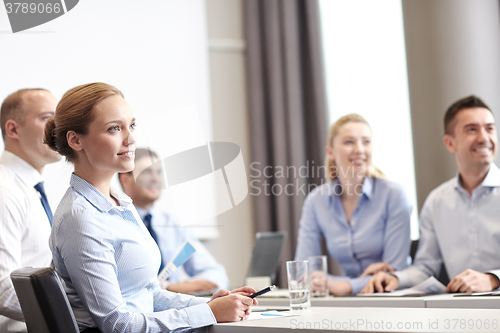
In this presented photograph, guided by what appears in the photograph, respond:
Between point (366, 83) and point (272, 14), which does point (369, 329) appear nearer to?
point (366, 83)

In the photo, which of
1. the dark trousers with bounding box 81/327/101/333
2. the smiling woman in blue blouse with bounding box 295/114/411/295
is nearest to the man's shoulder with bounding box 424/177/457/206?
the smiling woman in blue blouse with bounding box 295/114/411/295

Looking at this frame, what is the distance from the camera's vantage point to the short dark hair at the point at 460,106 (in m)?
2.29

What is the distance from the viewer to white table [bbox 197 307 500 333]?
104 centimetres

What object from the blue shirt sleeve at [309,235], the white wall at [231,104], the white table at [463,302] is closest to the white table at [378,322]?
the white table at [463,302]

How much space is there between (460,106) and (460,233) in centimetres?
59

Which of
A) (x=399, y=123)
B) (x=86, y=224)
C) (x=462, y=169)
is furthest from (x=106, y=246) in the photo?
(x=399, y=123)

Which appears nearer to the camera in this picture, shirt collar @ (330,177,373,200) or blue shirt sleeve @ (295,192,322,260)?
shirt collar @ (330,177,373,200)

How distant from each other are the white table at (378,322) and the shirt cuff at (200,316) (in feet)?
0.08

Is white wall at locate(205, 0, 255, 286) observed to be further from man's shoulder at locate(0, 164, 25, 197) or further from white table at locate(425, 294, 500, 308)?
white table at locate(425, 294, 500, 308)

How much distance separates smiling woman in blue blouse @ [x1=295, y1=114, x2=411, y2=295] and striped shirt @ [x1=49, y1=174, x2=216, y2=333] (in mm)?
1239

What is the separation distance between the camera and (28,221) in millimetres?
1861

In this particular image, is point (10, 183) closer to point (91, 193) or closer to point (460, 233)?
point (91, 193)

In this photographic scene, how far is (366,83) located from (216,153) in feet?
4.50

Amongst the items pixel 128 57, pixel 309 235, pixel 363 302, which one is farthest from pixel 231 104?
pixel 363 302
